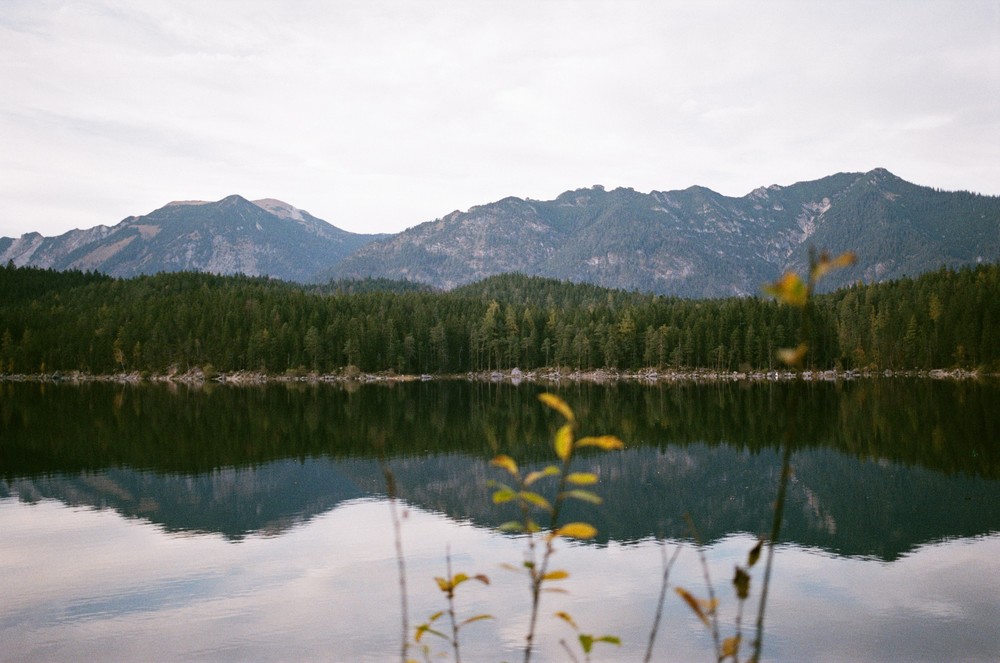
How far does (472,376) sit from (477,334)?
31.2 ft

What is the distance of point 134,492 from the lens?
3666 centimetres

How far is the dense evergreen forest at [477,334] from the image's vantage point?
463 feet

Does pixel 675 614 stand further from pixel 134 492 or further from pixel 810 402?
pixel 810 402

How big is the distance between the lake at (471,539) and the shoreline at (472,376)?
80.0 m

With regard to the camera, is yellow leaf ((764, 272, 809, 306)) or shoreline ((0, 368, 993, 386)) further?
shoreline ((0, 368, 993, 386))

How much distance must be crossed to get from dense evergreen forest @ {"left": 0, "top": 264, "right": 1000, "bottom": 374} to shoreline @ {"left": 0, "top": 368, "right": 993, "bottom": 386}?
1612 millimetres

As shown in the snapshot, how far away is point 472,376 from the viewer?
165000mm

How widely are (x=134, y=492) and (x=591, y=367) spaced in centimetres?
12765

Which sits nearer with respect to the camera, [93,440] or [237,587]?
[237,587]

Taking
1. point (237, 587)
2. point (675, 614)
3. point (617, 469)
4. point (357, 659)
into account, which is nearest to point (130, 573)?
point (237, 587)

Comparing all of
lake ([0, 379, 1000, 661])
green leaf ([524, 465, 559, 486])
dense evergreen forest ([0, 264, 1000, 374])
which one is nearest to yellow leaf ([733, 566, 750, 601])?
lake ([0, 379, 1000, 661])

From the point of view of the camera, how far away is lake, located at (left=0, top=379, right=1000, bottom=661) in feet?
59.3

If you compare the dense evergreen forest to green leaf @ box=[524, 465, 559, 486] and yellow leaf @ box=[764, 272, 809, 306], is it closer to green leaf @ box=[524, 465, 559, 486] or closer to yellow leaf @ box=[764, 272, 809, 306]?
Result: green leaf @ box=[524, 465, 559, 486]

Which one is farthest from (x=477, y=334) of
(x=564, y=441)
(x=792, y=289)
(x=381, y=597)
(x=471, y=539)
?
(x=792, y=289)
